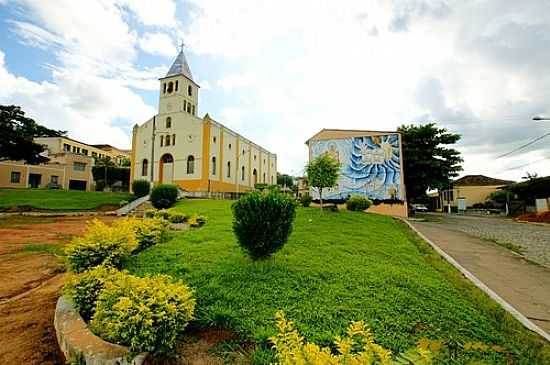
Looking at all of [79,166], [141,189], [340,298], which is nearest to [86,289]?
[340,298]

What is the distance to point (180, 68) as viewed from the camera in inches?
1341

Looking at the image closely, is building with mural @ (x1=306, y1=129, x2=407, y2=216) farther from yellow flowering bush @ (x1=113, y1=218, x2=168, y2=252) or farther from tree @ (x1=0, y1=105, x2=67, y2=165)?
tree @ (x1=0, y1=105, x2=67, y2=165)

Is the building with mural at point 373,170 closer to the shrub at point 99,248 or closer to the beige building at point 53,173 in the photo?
the shrub at point 99,248

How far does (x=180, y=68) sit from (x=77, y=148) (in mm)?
→ 32553

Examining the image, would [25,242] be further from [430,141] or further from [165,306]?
[430,141]

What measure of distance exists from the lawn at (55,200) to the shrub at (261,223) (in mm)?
19894

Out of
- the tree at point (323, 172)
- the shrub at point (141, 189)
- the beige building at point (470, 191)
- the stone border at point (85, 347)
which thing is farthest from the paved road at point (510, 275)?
the beige building at point (470, 191)

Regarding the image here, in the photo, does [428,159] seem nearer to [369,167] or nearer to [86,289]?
[369,167]

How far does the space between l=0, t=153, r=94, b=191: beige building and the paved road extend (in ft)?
147

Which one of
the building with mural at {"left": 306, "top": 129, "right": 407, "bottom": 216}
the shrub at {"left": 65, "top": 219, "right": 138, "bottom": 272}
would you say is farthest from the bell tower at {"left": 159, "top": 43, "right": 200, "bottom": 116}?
the shrub at {"left": 65, "top": 219, "right": 138, "bottom": 272}

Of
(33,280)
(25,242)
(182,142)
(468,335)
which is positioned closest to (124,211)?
(25,242)

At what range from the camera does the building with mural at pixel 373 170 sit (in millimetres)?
21344

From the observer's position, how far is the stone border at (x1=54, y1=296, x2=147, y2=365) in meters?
2.57

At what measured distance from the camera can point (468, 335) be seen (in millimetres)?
3234
